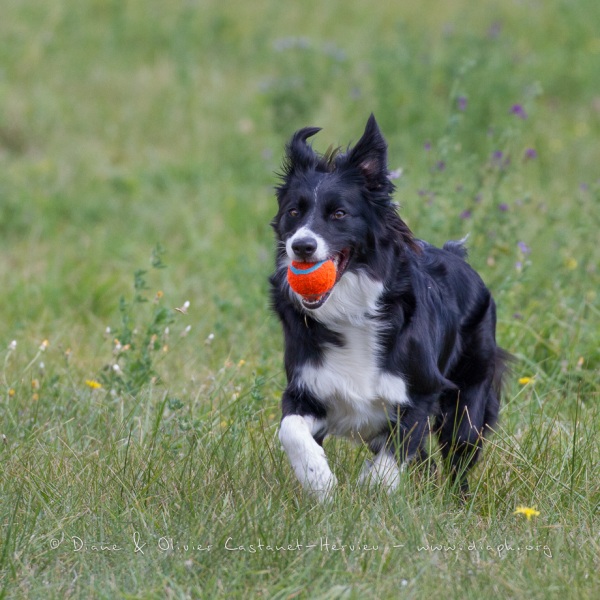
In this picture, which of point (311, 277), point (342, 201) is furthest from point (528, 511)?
point (342, 201)

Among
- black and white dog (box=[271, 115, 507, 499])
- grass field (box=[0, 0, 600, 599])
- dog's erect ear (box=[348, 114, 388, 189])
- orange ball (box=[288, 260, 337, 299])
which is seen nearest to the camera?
grass field (box=[0, 0, 600, 599])

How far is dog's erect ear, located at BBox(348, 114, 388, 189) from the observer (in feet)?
11.5

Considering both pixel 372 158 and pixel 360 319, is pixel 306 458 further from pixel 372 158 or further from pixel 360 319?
pixel 372 158

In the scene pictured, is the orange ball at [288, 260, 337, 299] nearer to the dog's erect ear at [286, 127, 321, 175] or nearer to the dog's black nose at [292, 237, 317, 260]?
the dog's black nose at [292, 237, 317, 260]

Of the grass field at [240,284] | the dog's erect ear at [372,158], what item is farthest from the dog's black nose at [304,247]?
the grass field at [240,284]

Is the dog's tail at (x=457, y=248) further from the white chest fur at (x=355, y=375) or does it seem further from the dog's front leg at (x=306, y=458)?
the dog's front leg at (x=306, y=458)

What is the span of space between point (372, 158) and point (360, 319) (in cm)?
57

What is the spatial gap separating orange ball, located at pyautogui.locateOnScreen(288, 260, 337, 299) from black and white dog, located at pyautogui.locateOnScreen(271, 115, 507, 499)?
3cm

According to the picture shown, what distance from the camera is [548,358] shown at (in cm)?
470

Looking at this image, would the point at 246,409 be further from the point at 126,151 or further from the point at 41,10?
the point at 41,10

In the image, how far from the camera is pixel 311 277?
3.24 m

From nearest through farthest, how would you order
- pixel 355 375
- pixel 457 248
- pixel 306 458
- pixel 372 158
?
1. pixel 306 458
2. pixel 355 375
3. pixel 372 158
4. pixel 457 248

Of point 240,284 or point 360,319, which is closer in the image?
point 360,319

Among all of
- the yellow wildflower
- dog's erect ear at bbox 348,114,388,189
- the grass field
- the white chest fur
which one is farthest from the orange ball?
the yellow wildflower
